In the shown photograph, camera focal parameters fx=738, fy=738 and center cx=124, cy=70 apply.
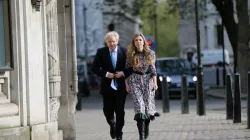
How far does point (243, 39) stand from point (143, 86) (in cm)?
2132

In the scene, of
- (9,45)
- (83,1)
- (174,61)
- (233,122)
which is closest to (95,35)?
(83,1)

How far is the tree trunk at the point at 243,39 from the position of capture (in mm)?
33406

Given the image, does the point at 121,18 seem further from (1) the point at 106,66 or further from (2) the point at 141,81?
(2) the point at 141,81

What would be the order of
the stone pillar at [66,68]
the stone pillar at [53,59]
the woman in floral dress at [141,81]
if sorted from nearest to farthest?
1. the stone pillar at [53,59]
2. the woman in floral dress at [141,81]
3. the stone pillar at [66,68]

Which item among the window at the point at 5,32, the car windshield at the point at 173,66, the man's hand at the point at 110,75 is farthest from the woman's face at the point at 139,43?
the car windshield at the point at 173,66

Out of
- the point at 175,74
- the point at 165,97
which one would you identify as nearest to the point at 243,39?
the point at 175,74

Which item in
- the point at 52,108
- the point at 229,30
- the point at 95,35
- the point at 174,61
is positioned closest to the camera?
the point at 52,108

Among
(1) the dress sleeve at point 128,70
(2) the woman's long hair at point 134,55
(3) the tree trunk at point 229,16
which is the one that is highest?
(3) the tree trunk at point 229,16

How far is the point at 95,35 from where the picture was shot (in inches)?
3329

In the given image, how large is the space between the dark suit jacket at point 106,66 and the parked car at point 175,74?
21.3 meters

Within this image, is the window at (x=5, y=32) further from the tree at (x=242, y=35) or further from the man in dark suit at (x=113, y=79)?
the tree at (x=242, y=35)

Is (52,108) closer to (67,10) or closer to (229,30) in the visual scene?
(67,10)

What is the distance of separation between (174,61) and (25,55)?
2675 cm

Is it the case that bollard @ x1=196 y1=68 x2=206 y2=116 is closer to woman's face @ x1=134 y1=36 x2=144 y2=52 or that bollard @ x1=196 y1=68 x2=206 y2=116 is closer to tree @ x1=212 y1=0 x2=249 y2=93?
woman's face @ x1=134 y1=36 x2=144 y2=52
